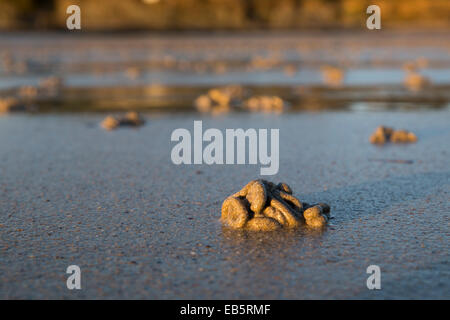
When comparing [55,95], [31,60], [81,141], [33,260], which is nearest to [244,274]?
[33,260]

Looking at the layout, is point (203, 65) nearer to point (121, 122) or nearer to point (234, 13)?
point (121, 122)

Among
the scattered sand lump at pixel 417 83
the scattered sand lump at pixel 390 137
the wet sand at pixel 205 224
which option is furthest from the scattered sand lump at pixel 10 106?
the scattered sand lump at pixel 417 83

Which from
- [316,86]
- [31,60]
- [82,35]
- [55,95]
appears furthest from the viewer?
[82,35]

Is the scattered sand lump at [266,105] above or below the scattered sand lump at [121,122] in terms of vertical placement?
above

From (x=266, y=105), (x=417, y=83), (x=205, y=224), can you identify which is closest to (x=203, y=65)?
(x=417, y=83)

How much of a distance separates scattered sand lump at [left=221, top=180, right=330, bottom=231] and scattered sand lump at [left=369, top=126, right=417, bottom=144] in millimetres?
2748

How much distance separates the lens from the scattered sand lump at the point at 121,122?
7447 millimetres

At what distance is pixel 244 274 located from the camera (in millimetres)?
2945

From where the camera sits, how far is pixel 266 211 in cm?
366

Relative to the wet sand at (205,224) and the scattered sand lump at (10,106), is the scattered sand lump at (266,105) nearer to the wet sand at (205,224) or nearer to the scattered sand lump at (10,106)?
the wet sand at (205,224)

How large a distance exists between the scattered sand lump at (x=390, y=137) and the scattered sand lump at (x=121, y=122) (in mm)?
2926

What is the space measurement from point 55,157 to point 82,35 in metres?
33.2

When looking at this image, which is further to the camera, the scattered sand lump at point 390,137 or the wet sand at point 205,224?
the scattered sand lump at point 390,137
